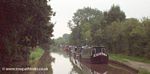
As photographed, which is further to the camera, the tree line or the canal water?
the tree line

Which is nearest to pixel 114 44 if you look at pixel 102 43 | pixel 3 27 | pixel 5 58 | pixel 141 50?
pixel 102 43

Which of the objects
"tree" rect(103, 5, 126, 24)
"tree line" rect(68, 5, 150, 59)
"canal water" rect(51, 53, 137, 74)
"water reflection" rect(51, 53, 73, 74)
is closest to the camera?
"canal water" rect(51, 53, 137, 74)

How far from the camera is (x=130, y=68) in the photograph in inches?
1319

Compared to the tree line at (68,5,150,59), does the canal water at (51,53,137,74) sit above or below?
below

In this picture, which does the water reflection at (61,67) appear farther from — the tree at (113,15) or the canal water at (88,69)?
the tree at (113,15)

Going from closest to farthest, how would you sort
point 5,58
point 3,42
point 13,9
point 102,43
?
1. point 13,9
2. point 3,42
3. point 5,58
4. point 102,43

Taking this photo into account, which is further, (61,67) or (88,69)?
(61,67)

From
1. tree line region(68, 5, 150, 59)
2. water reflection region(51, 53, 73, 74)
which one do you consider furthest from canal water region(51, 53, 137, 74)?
tree line region(68, 5, 150, 59)

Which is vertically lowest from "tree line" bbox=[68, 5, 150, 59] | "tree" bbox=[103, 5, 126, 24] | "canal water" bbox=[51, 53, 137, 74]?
"canal water" bbox=[51, 53, 137, 74]

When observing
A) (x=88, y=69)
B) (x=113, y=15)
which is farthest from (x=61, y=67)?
(x=113, y=15)

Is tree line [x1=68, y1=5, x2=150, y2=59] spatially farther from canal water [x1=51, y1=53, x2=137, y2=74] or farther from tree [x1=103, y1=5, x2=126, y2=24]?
canal water [x1=51, y1=53, x2=137, y2=74]

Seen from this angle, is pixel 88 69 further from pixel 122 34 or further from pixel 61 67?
pixel 122 34

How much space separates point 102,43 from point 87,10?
51.7m

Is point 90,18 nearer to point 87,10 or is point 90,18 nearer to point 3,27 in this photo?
point 87,10
